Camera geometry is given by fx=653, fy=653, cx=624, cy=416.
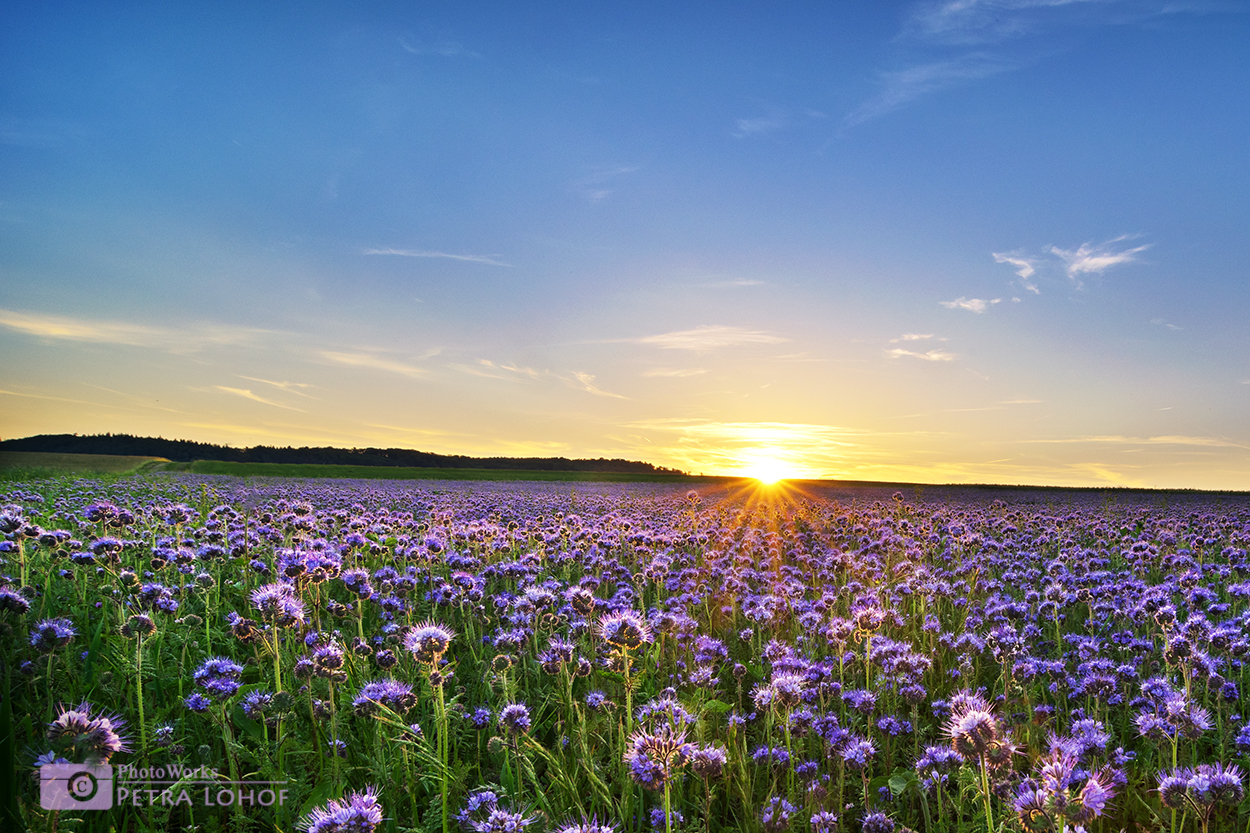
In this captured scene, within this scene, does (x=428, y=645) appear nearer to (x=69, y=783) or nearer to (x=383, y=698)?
(x=383, y=698)

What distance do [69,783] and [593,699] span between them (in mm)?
2953

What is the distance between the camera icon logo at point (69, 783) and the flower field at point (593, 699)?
0.20 feet

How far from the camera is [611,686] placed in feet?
17.7

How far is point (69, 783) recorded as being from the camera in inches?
96.0

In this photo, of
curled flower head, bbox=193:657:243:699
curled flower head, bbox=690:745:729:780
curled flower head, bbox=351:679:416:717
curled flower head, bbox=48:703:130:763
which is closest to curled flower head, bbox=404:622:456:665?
curled flower head, bbox=351:679:416:717

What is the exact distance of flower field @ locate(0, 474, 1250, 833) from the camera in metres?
3.23

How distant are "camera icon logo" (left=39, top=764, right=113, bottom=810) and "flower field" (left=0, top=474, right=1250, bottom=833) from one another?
0.20 ft

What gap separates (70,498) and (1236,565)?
20.3m

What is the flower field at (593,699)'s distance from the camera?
323cm

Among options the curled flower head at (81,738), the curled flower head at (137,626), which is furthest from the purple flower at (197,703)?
the curled flower head at (81,738)

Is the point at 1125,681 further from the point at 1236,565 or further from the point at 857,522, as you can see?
the point at 857,522

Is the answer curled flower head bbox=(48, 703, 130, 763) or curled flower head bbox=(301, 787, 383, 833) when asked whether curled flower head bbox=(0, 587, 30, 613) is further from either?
curled flower head bbox=(301, 787, 383, 833)

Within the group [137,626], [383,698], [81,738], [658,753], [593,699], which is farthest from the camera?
[593,699]

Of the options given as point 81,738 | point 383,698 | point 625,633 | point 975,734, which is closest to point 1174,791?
point 975,734
